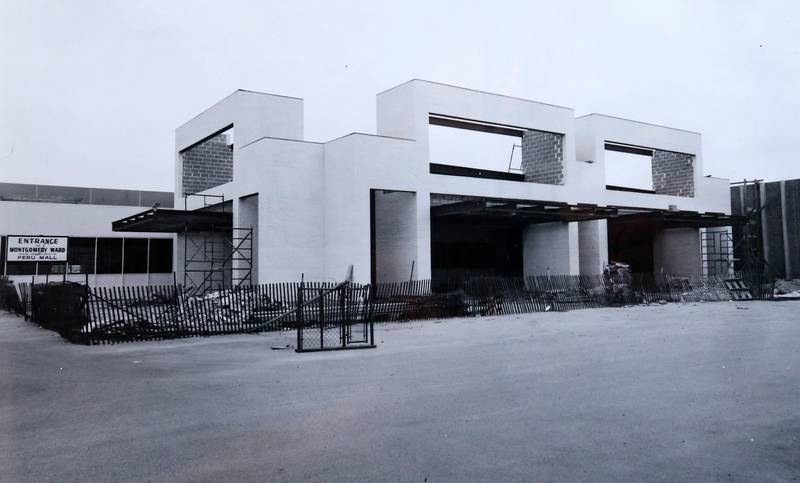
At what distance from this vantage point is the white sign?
25.8 meters

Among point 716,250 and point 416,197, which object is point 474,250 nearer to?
point 416,197

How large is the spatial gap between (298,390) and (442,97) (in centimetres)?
1978

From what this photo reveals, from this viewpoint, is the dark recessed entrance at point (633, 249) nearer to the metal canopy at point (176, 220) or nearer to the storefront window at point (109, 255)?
the metal canopy at point (176, 220)

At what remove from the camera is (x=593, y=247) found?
107 ft

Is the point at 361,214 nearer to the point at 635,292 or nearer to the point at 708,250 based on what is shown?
the point at 635,292

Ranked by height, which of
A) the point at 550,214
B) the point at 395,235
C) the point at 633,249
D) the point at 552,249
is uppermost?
the point at 550,214

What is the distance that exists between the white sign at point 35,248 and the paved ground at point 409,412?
552 inches

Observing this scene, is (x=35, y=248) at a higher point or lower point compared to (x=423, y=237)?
lower

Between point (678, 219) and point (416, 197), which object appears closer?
point (416, 197)

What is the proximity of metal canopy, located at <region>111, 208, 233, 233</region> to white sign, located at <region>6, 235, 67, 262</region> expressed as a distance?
2.90 metres

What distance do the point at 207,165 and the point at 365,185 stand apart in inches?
500

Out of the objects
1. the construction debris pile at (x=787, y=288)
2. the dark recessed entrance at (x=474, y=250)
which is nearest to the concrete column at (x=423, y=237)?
the dark recessed entrance at (x=474, y=250)

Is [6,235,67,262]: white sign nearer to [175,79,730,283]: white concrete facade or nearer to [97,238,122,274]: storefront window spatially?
[97,238,122,274]: storefront window

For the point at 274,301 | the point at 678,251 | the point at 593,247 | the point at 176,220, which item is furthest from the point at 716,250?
the point at 176,220
